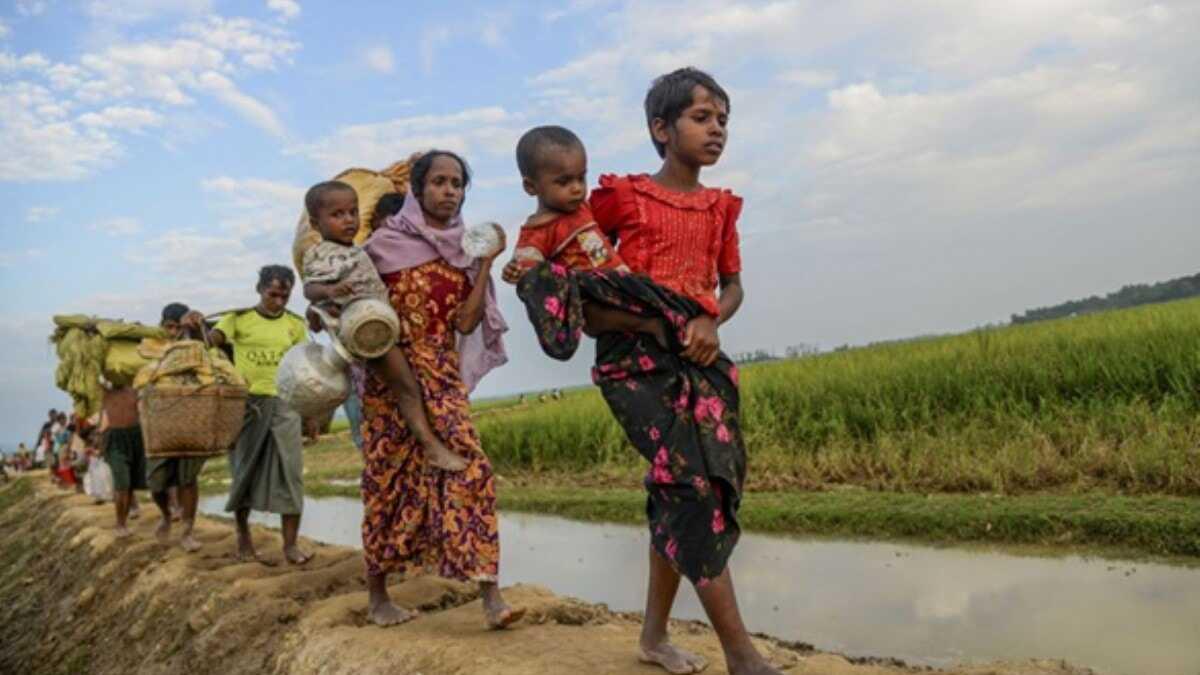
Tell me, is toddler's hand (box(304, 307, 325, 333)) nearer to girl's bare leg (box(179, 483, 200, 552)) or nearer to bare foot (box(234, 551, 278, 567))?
bare foot (box(234, 551, 278, 567))

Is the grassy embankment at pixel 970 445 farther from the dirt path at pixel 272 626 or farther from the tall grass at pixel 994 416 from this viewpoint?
the dirt path at pixel 272 626

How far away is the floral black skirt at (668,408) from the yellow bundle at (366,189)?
61.5 inches

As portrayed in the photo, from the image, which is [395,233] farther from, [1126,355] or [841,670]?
[1126,355]

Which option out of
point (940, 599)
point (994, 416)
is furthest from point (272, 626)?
point (994, 416)

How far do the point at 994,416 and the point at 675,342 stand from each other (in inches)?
241

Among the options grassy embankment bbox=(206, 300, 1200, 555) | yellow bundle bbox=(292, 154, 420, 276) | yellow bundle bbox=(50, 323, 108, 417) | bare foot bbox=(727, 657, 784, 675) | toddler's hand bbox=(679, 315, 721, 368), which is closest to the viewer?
bare foot bbox=(727, 657, 784, 675)

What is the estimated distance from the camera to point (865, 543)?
5.79m

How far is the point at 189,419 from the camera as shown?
5.43 meters

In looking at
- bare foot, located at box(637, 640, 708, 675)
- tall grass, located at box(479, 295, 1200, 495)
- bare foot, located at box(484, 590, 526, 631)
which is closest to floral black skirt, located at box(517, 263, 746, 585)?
bare foot, located at box(637, 640, 708, 675)

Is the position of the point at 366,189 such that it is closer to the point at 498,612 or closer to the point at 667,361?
the point at 498,612

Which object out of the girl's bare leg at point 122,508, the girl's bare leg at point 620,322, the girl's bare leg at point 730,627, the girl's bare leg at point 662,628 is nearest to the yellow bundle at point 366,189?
the girl's bare leg at point 620,322

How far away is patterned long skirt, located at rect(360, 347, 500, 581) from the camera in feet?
11.3

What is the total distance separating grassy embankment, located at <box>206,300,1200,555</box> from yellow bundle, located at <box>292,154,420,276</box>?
3463mm

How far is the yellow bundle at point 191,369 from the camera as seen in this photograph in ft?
17.8
